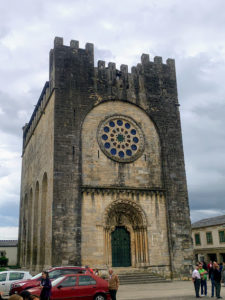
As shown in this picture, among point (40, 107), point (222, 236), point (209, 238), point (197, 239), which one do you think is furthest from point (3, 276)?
point (197, 239)

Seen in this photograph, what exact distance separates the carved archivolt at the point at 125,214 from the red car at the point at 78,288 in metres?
8.62

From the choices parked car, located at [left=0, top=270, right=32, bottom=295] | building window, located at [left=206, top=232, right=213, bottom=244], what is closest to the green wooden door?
parked car, located at [left=0, top=270, right=32, bottom=295]

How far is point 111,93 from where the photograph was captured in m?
23.3

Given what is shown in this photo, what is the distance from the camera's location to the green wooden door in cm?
2056

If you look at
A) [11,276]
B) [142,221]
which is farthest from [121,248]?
[11,276]

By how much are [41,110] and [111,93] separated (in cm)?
627

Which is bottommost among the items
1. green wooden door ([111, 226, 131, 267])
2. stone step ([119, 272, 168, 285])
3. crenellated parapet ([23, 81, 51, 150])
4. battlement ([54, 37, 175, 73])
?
stone step ([119, 272, 168, 285])

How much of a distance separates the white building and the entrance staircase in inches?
799

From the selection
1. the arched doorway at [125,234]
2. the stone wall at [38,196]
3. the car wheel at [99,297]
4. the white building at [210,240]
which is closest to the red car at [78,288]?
the car wheel at [99,297]

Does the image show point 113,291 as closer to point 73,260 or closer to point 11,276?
point 11,276

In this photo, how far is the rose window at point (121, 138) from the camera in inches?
875

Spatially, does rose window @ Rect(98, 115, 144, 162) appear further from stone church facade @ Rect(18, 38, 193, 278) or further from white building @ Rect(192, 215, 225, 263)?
white building @ Rect(192, 215, 225, 263)

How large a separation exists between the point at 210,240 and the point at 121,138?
2460 cm

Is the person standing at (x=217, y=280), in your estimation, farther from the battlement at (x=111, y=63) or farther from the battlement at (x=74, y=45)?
the battlement at (x=74, y=45)
